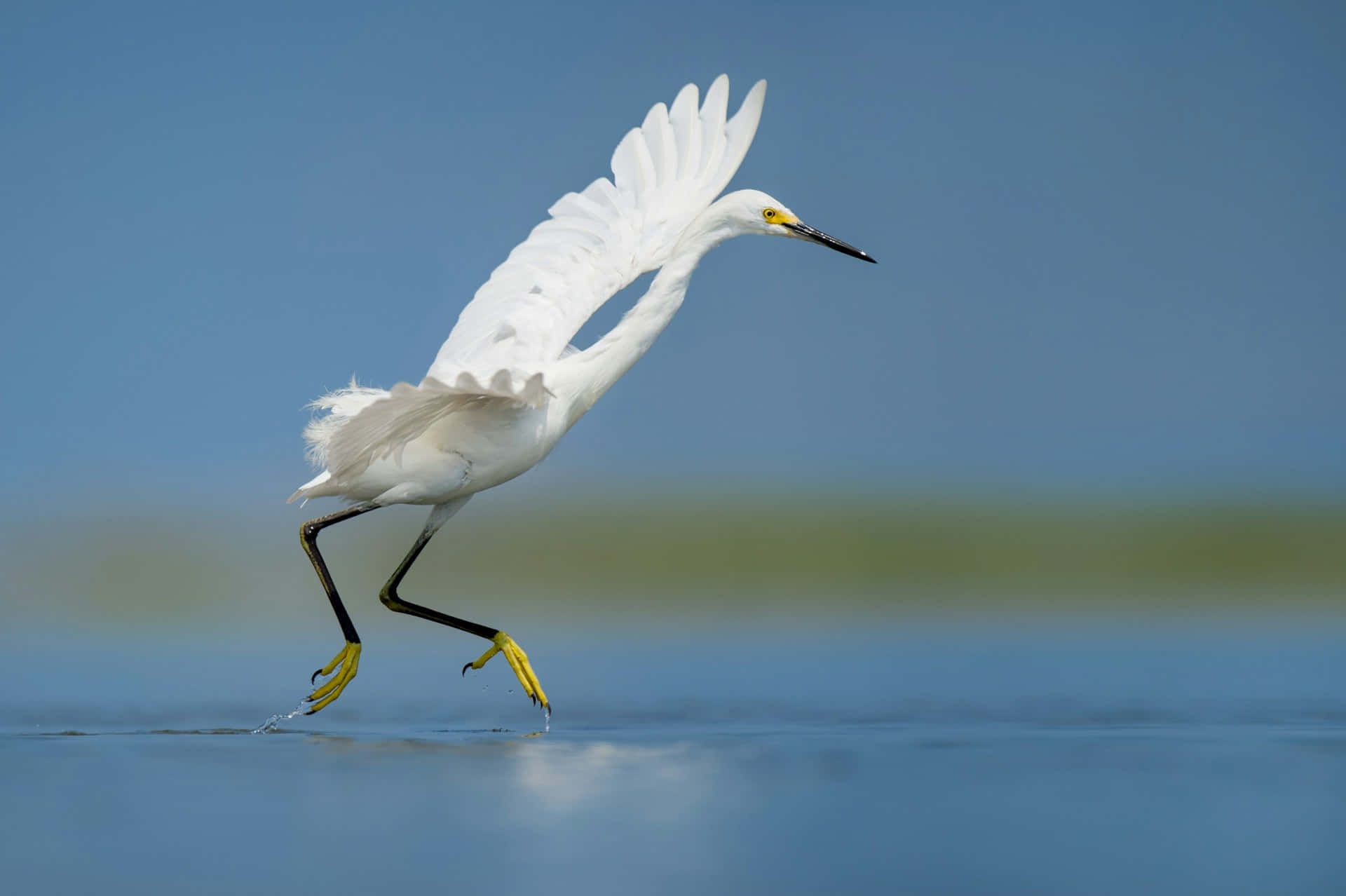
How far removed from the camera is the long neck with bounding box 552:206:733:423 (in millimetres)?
7258

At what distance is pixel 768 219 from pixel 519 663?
8.40 feet

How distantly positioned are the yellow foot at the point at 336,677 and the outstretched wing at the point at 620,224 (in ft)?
4.96

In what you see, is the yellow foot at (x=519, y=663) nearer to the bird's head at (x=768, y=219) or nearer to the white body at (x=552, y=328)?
the white body at (x=552, y=328)

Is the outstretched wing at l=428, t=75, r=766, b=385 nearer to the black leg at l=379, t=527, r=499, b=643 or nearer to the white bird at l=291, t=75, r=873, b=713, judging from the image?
the white bird at l=291, t=75, r=873, b=713

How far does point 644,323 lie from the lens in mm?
7332

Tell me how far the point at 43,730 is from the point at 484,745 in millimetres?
2276

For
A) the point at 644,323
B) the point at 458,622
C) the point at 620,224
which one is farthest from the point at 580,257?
the point at 458,622

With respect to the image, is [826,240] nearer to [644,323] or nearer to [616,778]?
[644,323]

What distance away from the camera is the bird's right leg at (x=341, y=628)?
7547 millimetres

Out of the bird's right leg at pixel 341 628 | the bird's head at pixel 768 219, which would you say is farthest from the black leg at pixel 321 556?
the bird's head at pixel 768 219

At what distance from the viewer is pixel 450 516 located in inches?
303

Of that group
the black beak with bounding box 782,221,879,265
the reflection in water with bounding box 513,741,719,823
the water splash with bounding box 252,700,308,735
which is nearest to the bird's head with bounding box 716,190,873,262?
the black beak with bounding box 782,221,879,265

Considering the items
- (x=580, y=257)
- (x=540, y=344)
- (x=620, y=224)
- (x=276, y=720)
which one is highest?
(x=620, y=224)

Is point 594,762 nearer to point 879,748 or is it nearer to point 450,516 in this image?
point 879,748
